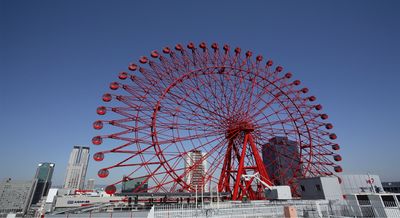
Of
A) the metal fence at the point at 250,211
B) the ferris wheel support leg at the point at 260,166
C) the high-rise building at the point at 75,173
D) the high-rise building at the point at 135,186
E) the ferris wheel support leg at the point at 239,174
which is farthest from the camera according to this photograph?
the high-rise building at the point at 75,173

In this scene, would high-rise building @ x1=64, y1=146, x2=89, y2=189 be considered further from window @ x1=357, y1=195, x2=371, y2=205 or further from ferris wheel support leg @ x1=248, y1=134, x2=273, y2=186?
window @ x1=357, y1=195, x2=371, y2=205

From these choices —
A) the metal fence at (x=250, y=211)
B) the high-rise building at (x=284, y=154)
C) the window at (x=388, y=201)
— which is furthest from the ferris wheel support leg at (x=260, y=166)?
the window at (x=388, y=201)

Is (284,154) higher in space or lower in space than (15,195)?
higher

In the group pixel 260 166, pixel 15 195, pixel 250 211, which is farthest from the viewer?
pixel 15 195

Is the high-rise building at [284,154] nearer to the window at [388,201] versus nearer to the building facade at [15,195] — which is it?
the window at [388,201]

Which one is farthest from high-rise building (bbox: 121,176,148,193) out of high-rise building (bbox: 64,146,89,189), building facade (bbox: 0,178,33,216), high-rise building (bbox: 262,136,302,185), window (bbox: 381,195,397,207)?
high-rise building (bbox: 64,146,89,189)

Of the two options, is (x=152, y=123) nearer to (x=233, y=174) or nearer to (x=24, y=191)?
(x=233, y=174)

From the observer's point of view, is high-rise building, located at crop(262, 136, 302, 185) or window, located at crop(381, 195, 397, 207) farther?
high-rise building, located at crop(262, 136, 302, 185)

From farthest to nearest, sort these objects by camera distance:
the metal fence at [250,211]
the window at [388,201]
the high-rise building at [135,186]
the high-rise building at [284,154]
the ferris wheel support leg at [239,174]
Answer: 1. the high-rise building at [284,154]
2. the ferris wheel support leg at [239,174]
3. the high-rise building at [135,186]
4. the metal fence at [250,211]
5. the window at [388,201]

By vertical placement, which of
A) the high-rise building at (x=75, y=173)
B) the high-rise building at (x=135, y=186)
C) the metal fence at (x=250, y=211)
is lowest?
the metal fence at (x=250, y=211)

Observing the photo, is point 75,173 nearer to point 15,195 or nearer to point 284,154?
point 15,195

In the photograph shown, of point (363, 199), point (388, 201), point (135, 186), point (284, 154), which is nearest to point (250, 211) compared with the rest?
point (363, 199)

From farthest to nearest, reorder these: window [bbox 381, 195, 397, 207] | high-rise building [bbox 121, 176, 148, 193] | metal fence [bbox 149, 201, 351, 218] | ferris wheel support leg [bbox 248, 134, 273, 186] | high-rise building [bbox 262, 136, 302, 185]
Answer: high-rise building [bbox 262, 136, 302, 185] < ferris wheel support leg [bbox 248, 134, 273, 186] < high-rise building [bbox 121, 176, 148, 193] < metal fence [bbox 149, 201, 351, 218] < window [bbox 381, 195, 397, 207]

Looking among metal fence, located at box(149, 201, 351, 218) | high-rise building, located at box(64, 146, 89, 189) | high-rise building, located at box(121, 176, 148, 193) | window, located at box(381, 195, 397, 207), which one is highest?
high-rise building, located at box(64, 146, 89, 189)
